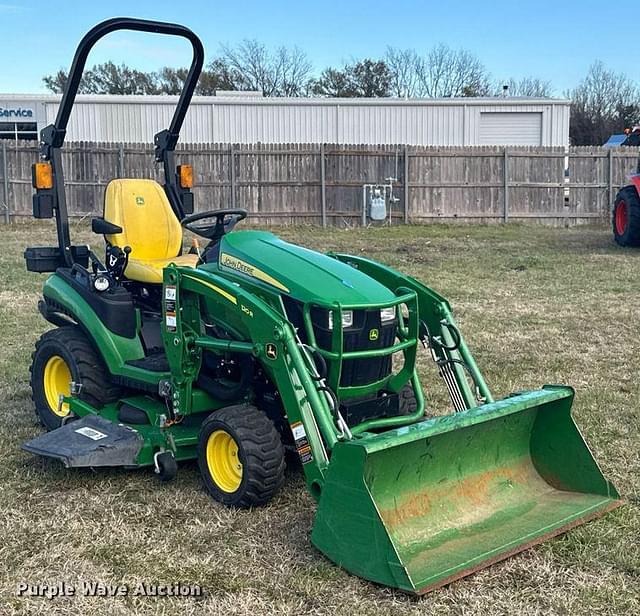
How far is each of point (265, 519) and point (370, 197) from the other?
1539 centimetres

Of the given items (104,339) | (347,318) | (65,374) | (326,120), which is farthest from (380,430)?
(326,120)

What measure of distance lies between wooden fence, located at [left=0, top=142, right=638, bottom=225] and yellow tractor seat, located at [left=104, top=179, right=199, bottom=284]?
13244 mm

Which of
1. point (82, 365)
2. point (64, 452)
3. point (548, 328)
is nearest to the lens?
point (64, 452)

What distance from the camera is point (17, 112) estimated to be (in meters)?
27.8

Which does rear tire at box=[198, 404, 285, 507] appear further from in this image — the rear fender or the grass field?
the rear fender

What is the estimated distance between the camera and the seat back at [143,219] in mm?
5203

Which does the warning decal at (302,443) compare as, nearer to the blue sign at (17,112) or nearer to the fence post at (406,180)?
the fence post at (406,180)

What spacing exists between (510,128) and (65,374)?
73.7 ft

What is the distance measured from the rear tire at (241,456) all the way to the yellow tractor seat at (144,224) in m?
1.36

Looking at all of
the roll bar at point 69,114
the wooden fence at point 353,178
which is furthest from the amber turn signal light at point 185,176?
the wooden fence at point 353,178

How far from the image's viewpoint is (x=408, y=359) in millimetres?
4203

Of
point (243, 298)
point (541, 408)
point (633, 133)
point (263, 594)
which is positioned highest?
point (633, 133)

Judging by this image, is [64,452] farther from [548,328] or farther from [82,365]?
[548,328]

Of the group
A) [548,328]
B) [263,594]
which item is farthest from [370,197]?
[263,594]
